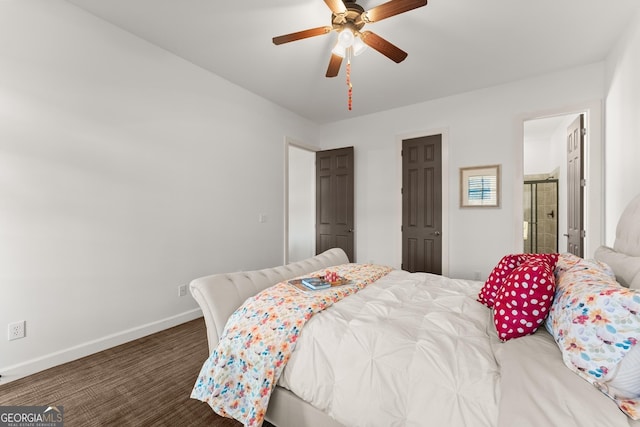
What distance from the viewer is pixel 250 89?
3.62m

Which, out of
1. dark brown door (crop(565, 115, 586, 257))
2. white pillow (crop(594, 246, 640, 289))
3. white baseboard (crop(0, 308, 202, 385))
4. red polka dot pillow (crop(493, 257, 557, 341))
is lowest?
white baseboard (crop(0, 308, 202, 385))

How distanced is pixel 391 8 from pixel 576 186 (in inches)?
124

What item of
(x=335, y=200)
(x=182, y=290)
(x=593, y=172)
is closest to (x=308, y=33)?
(x=182, y=290)

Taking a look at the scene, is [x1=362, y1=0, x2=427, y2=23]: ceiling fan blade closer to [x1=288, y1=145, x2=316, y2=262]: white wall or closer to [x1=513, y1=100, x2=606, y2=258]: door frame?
[x1=513, y1=100, x2=606, y2=258]: door frame

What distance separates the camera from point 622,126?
242 cm

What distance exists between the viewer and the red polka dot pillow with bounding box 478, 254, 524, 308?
1577 millimetres

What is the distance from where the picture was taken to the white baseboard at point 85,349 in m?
1.93

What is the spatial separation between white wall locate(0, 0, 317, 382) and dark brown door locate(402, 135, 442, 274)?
2.53 meters

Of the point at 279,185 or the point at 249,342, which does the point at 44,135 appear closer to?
the point at 249,342

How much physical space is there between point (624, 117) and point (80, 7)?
469 centimetres

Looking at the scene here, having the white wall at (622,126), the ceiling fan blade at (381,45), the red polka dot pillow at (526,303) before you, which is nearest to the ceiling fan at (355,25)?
the ceiling fan blade at (381,45)

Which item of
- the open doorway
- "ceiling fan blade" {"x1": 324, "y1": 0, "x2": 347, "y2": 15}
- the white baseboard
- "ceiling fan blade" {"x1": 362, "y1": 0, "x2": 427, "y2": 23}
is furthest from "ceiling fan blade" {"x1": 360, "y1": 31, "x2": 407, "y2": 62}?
the open doorway

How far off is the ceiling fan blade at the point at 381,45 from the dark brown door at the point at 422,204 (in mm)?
2001

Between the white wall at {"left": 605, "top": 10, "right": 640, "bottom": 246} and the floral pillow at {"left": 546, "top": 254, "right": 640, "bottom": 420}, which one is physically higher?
the white wall at {"left": 605, "top": 10, "right": 640, "bottom": 246}
